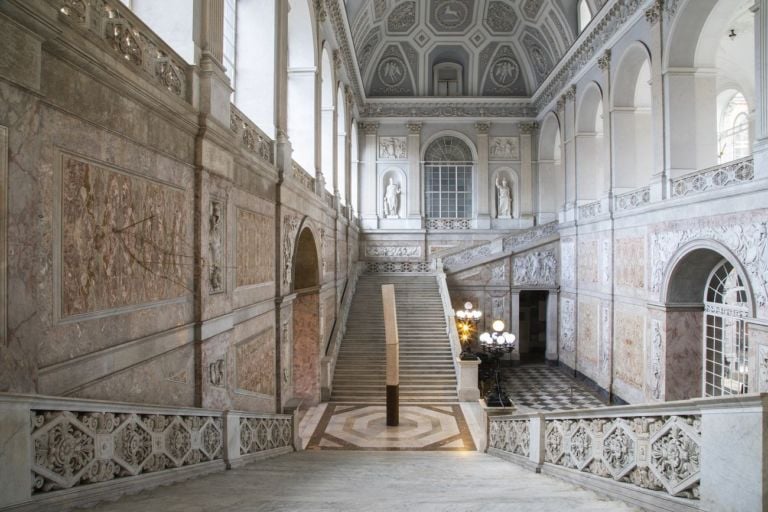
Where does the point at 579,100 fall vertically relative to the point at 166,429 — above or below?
above

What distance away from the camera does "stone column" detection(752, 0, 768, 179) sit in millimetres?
9305

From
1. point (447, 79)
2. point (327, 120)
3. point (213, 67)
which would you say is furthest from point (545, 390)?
point (447, 79)

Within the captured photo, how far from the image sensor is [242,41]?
373 inches

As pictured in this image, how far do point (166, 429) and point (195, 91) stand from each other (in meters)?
3.83

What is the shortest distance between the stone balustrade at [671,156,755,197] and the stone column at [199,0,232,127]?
972 centimetres

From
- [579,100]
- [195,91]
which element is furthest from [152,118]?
[579,100]

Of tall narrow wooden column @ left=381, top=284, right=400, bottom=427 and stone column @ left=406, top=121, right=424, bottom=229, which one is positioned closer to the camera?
tall narrow wooden column @ left=381, top=284, right=400, bottom=427

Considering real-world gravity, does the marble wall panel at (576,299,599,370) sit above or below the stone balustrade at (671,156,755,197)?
below

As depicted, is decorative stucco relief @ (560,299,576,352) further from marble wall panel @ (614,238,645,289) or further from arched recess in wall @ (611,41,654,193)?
arched recess in wall @ (611,41,654,193)

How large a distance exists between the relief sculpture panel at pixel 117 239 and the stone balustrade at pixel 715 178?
10321 millimetres

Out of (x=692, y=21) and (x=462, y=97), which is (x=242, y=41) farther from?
(x=462, y=97)

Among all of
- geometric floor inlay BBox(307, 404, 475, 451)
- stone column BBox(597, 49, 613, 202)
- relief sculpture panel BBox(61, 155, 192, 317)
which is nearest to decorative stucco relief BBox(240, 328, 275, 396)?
geometric floor inlay BBox(307, 404, 475, 451)

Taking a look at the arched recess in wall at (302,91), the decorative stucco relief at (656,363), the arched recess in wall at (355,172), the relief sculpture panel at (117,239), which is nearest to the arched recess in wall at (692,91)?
the decorative stucco relief at (656,363)

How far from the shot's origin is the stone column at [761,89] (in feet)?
30.5
